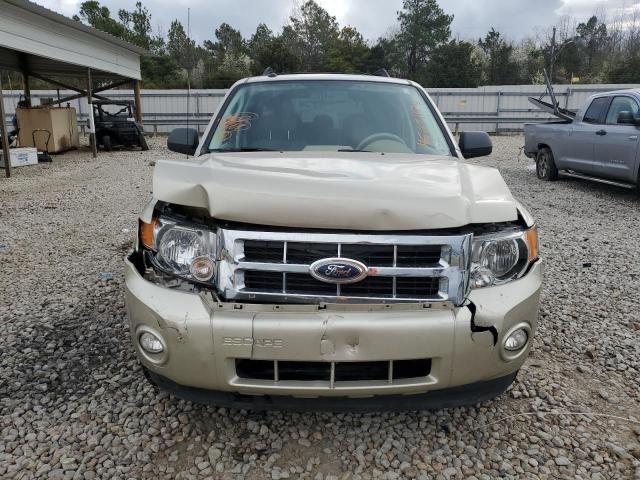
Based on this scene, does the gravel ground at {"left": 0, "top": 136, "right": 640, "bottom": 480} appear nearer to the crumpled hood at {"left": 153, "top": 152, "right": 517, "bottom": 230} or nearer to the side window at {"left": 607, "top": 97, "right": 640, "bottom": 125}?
the crumpled hood at {"left": 153, "top": 152, "right": 517, "bottom": 230}

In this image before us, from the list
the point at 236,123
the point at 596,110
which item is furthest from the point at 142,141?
the point at 236,123

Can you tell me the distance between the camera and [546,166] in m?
10.6

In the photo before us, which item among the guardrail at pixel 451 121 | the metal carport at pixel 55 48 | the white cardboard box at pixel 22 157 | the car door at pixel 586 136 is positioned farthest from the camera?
the guardrail at pixel 451 121

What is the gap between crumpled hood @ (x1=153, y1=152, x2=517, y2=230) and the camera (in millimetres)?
1969

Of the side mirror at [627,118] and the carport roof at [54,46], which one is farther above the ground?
the carport roof at [54,46]

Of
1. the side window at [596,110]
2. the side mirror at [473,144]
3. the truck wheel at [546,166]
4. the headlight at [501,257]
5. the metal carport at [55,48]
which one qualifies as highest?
the metal carport at [55,48]

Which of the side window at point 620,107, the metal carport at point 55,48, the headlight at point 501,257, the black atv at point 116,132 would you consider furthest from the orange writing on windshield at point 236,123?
the black atv at point 116,132

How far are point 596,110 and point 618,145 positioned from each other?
1.11 metres

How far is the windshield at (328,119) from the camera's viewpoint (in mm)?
3260

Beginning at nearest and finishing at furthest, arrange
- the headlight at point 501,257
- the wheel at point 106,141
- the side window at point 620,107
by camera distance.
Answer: the headlight at point 501,257, the side window at point 620,107, the wheel at point 106,141

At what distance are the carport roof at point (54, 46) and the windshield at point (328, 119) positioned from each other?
10.5m

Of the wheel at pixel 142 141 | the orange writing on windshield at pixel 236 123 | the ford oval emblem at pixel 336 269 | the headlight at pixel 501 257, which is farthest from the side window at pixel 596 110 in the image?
the wheel at pixel 142 141

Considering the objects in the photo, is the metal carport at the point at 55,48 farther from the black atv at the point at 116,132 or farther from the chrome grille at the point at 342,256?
the chrome grille at the point at 342,256

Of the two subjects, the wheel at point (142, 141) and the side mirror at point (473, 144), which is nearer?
the side mirror at point (473, 144)
